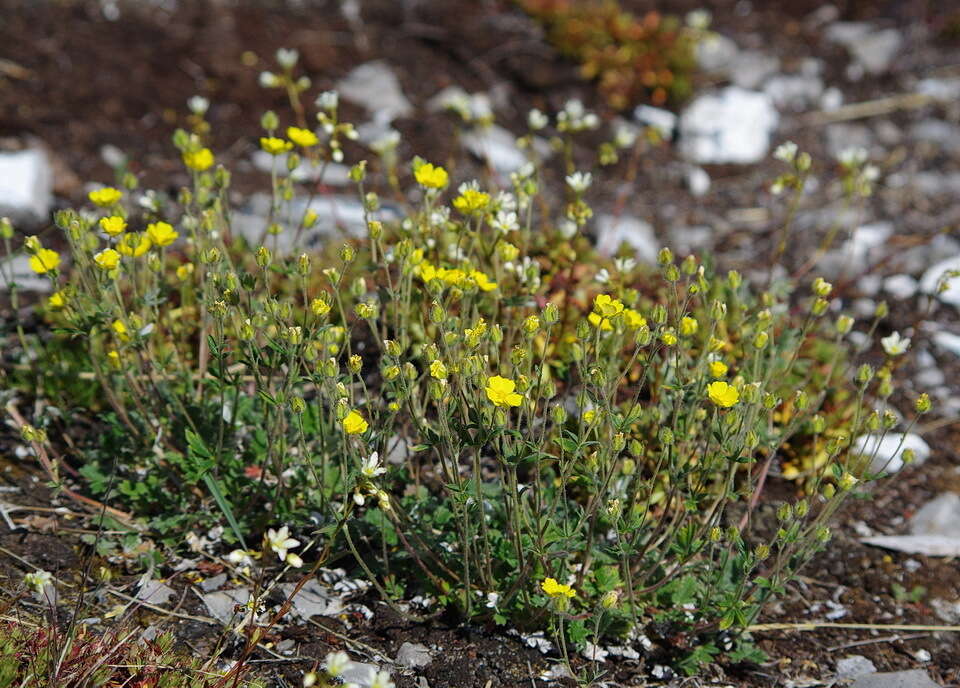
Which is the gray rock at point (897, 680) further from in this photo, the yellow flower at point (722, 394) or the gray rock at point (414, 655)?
the gray rock at point (414, 655)

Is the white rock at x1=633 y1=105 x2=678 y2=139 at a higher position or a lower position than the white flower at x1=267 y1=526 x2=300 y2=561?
higher

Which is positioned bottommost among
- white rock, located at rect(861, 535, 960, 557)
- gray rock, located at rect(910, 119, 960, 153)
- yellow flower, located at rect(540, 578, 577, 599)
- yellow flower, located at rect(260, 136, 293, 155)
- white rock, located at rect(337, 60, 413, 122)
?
white rock, located at rect(861, 535, 960, 557)

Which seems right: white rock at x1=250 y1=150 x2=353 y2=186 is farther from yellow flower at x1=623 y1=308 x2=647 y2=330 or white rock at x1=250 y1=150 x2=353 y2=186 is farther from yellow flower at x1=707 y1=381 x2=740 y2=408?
yellow flower at x1=707 y1=381 x2=740 y2=408

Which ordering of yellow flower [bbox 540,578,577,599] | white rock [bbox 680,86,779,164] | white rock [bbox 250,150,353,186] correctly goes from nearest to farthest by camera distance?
yellow flower [bbox 540,578,577,599]
white rock [bbox 250,150,353,186]
white rock [bbox 680,86,779,164]

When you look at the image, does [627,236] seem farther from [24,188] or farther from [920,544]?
[24,188]

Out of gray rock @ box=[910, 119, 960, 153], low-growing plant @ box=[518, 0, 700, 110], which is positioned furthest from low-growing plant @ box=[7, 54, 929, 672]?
gray rock @ box=[910, 119, 960, 153]

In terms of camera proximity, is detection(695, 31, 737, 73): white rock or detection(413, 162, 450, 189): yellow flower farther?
detection(695, 31, 737, 73): white rock

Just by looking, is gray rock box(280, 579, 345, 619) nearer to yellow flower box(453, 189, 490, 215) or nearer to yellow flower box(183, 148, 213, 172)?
yellow flower box(453, 189, 490, 215)

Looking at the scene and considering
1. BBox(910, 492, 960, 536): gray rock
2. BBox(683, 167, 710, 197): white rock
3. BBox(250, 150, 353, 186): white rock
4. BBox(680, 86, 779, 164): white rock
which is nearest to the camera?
BBox(910, 492, 960, 536): gray rock
